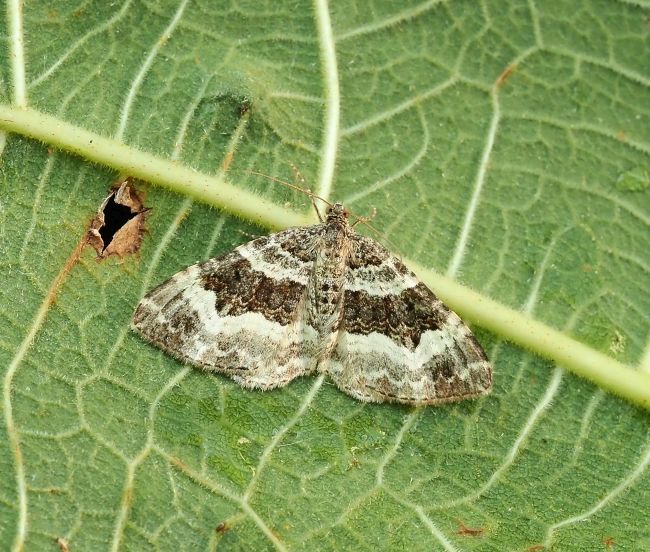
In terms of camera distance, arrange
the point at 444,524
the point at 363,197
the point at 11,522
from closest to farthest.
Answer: the point at 11,522 → the point at 444,524 → the point at 363,197

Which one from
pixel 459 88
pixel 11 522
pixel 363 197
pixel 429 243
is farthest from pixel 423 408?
pixel 11 522

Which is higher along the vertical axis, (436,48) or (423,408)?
(436,48)

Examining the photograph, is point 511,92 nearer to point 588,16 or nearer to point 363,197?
point 588,16

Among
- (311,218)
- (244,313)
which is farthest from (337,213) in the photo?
(244,313)

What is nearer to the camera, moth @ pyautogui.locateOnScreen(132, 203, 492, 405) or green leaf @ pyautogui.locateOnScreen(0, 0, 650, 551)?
green leaf @ pyautogui.locateOnScreen(0, 0, 650, 551)

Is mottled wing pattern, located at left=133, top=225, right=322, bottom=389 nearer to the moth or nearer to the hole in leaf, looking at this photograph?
the moth

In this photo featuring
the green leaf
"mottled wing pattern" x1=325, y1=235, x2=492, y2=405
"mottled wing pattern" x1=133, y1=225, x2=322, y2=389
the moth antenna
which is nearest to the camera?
the green leaf

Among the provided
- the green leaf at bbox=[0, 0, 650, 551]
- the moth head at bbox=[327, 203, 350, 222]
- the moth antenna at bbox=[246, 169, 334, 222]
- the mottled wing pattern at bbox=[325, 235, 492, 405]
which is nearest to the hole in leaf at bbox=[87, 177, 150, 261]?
the green leaf at bbox=[0, 0, 650, 551]
